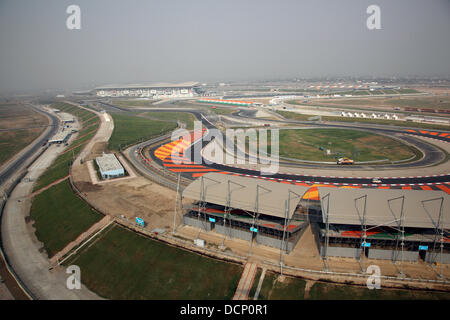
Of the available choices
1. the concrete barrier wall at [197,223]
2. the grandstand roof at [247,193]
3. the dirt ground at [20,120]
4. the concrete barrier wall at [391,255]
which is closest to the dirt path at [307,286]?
the grandstand roof at [247,193]

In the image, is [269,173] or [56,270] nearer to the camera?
[56,270]

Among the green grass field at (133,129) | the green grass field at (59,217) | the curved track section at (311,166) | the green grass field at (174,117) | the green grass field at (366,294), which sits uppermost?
the green grass field at (174,117)

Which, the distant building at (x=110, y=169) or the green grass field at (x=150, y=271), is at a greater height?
the distant building at (x=110, y=169)

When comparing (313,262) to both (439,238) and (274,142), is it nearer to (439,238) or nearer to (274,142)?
(439,238)

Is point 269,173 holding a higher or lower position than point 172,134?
lower

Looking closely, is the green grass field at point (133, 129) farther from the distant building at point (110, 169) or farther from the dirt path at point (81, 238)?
the dirt path at point (81, 238)

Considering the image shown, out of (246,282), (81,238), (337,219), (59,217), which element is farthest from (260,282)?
(59,217)
